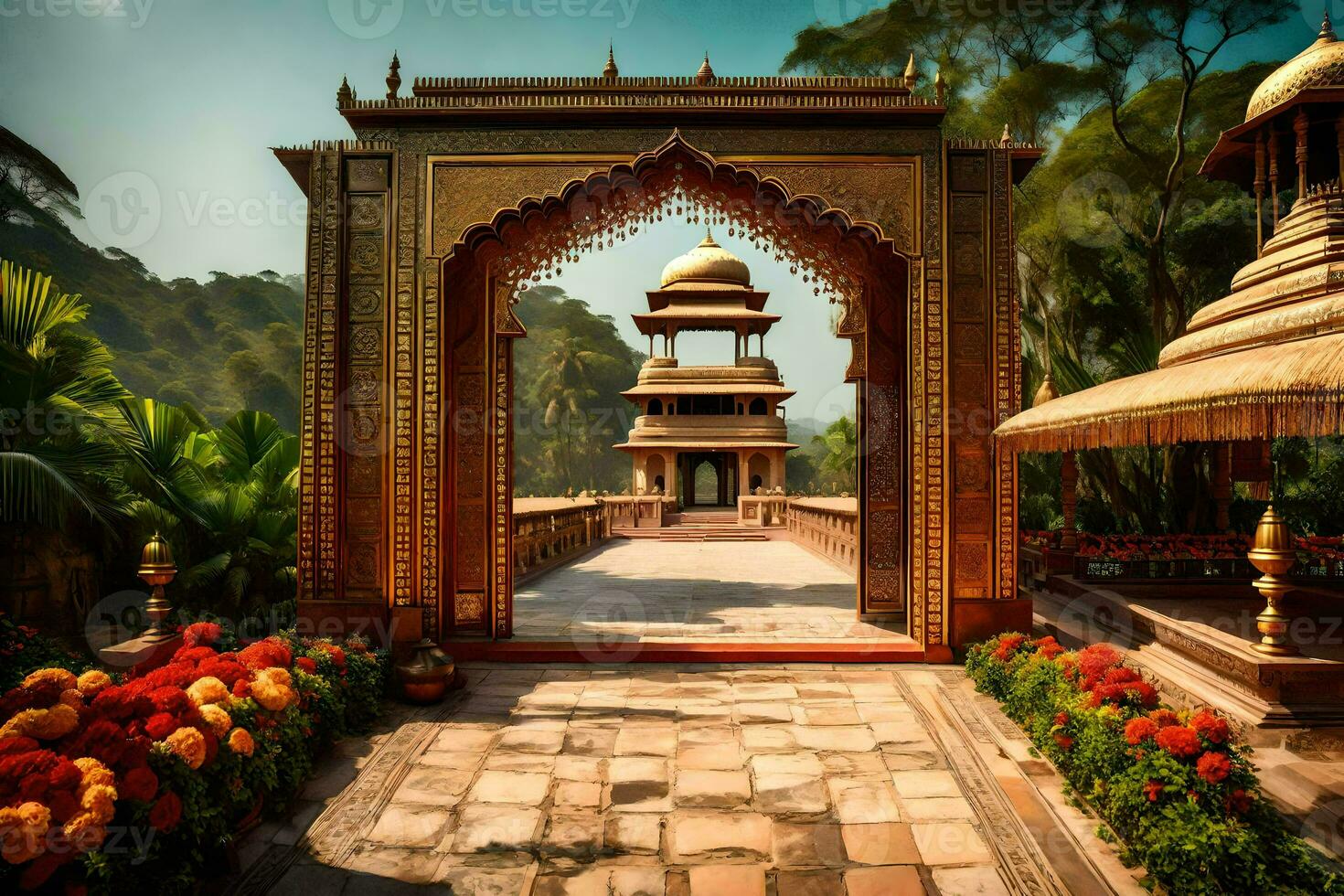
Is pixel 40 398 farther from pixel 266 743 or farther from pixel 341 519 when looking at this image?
pixel 266 743

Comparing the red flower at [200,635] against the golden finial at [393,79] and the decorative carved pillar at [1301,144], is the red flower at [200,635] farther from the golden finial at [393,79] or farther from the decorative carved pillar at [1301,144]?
the decorative carved pillar at [1301,144]

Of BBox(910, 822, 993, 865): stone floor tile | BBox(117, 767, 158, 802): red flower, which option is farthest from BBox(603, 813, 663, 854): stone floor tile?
BBox(117, 767, 158, 802): red flower

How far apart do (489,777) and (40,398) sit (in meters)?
A: 6.17

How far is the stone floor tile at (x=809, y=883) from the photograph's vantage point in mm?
3510

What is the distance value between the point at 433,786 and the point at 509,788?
1.54ft

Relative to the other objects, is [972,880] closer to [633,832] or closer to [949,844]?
[949,844]

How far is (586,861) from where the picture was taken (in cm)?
379

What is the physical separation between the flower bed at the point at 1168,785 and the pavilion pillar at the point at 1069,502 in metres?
4.92

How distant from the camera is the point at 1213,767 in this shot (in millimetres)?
3492

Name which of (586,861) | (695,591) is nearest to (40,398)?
(586,861)

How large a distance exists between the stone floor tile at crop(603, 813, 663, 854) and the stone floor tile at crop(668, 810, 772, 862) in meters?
0.08

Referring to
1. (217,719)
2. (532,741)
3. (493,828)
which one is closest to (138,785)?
(217,719)

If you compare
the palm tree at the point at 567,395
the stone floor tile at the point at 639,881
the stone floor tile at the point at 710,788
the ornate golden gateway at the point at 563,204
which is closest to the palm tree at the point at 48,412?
the ornate golden gateway at the point at 563,204

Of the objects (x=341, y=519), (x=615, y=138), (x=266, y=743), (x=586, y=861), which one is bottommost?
(x=586, y=861)
